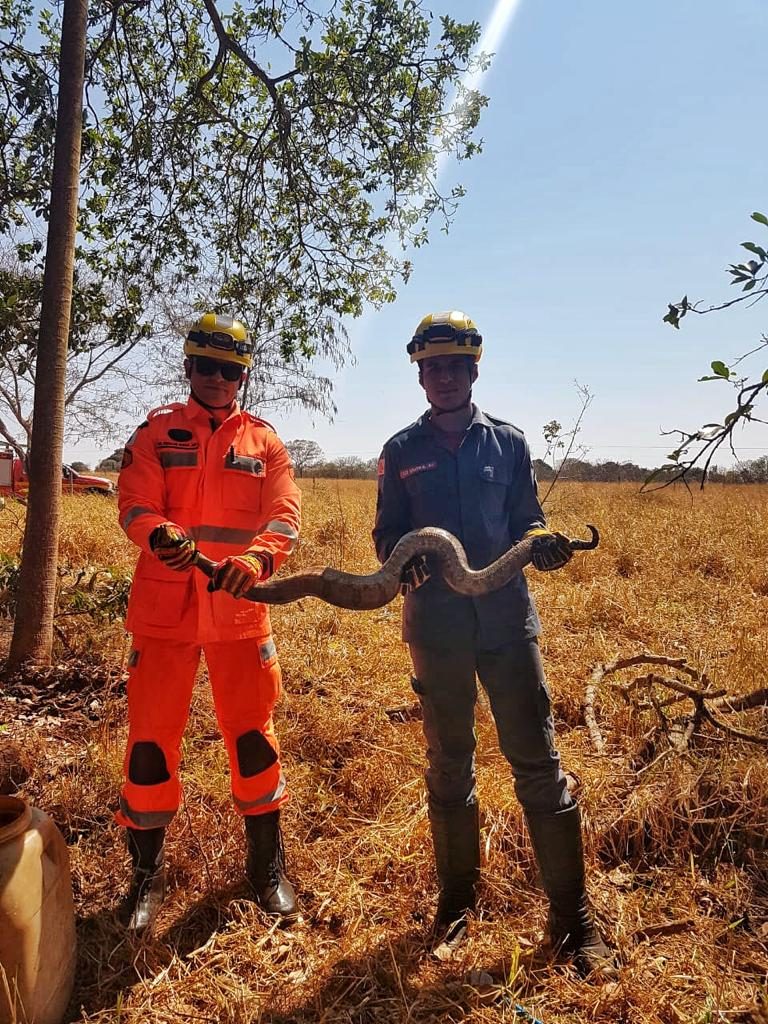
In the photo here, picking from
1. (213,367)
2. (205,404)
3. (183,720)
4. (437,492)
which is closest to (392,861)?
(183,720)

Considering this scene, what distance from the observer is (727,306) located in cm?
184

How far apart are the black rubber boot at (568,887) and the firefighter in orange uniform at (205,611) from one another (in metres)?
1.17

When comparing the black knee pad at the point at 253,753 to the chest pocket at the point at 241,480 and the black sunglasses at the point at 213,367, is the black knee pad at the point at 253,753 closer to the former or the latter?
the chest pocket at the point at 241,480

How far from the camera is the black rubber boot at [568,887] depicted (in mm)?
2418

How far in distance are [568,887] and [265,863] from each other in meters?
1.37

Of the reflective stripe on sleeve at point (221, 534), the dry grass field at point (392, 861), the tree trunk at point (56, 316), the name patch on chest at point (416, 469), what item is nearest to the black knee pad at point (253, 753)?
the dry grass field at point (392, 861)

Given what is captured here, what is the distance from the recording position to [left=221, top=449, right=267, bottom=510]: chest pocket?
2.84m

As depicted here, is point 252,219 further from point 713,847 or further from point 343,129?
point 713,847

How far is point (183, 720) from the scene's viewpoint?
9.03 feet

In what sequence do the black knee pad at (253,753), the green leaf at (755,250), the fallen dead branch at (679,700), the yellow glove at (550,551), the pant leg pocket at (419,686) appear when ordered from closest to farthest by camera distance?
the green leaf at (755,250) → the yellow glove at (550,551) → the pant leg pocket at (419,686) → the black knee pad at (253,753) → the fallen dead branch at (679,700)

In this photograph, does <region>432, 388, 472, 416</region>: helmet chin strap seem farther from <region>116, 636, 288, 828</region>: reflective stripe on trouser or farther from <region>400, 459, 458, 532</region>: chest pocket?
<region>116, 636, 288, 828</region>: reflective stripe on trouser

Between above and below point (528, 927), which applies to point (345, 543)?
above

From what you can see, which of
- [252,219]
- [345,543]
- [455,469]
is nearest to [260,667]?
[455,469]

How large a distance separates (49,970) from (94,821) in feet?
3.88
